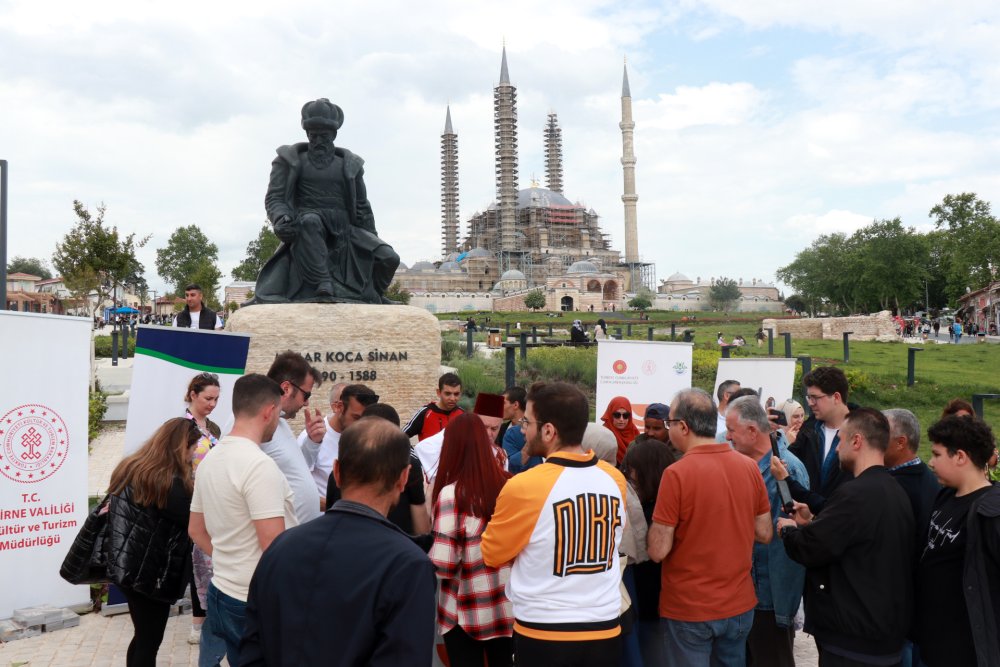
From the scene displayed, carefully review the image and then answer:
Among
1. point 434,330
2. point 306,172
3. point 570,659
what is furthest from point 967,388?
point 570,659

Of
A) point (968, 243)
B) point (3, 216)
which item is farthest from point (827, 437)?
point (968, 243)

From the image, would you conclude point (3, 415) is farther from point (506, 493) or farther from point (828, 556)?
point (828, 556)

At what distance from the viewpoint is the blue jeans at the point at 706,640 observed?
3.38 meters

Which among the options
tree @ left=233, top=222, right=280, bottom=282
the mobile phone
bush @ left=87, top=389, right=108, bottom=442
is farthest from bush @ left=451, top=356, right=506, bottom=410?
tree @ left=233, top=222, right=280, bottom=282

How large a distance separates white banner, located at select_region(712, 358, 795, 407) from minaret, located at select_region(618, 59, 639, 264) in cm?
8287

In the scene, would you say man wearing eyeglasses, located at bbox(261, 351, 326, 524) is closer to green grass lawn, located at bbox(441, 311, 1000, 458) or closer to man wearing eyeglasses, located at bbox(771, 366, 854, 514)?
man wearing eyeglasses, located at bbox(771, 366, 854, 514)

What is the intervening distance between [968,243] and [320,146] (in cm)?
5959

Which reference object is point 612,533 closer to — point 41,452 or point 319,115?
point 41,452

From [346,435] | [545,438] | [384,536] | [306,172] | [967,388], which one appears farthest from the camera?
[967,388]

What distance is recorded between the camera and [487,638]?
322cm

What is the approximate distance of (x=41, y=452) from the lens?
17.3 feet

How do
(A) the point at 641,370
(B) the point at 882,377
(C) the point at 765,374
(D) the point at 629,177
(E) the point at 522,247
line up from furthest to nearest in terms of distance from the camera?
1. (E) the point at 522,247
2. (D) the point at 629,177
3. (B) the point at 882,377
4. (A) the point at 641,370
5. (C) the point at 765,374

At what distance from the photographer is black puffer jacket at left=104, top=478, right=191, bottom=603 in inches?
141

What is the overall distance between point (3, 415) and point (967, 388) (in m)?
16.4
